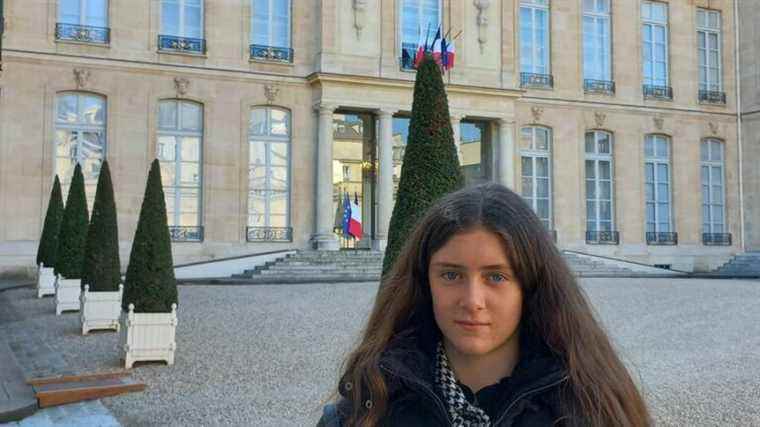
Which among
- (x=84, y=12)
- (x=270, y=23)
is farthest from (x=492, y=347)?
(x=270, y=23)

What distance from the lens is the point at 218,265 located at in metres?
16.5

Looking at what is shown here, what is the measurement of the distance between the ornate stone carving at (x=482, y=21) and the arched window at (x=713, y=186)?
8.72m

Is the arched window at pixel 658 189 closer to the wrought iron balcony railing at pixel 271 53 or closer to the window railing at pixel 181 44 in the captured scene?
the wrought iron balcony railing at pixel 271 53

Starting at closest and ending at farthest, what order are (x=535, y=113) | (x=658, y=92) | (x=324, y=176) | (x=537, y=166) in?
(x=324, y=176)
(x=535, y=113)
(x=537, y=166)
(x=658, y=92)

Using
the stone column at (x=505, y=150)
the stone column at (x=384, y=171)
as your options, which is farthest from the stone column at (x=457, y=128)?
the stone column at (x=384, y=171)

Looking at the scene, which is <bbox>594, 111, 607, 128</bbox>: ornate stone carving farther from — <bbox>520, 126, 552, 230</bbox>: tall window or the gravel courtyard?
the gravel courtyard

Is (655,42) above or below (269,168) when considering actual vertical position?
above

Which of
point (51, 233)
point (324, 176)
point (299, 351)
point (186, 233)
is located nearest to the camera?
point (299, 351)

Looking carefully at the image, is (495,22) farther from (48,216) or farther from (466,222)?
(466,222)

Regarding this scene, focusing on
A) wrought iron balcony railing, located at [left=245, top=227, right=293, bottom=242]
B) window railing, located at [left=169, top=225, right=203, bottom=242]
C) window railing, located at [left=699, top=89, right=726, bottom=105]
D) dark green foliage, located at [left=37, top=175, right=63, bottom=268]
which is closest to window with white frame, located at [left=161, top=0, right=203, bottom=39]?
window railing, located at [left=169, top=225, right=203, bottom=242]

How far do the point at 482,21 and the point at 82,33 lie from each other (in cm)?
1063

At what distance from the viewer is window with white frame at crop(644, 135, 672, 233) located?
2244cm

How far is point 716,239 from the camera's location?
23.0m

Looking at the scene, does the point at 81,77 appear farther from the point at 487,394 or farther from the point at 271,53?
the point at 487,394
